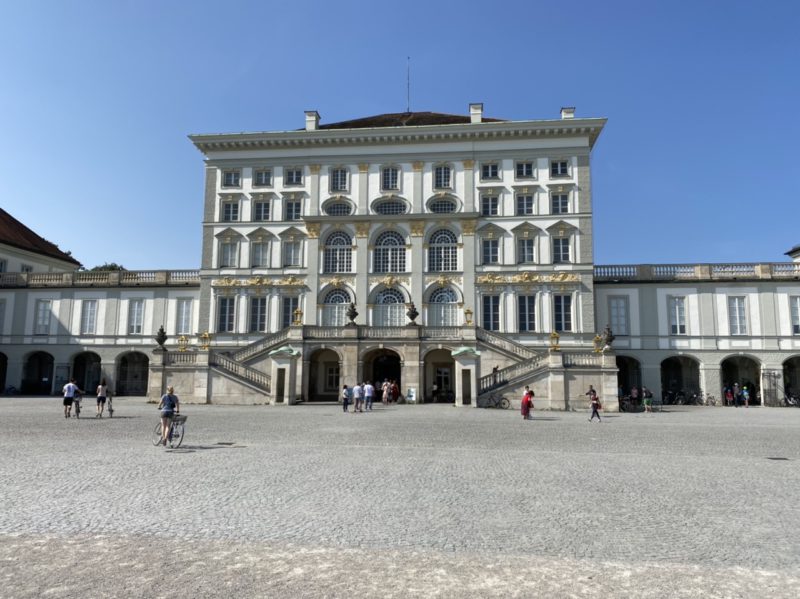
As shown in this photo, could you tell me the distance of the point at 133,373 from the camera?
4641cm

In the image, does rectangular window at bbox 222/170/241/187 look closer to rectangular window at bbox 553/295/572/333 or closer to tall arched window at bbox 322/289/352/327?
tall arched window at bbox 322/289/352/327

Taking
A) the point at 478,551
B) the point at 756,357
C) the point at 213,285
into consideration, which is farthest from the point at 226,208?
the point at 478,551

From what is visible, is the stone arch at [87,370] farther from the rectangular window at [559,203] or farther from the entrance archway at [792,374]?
the entrance archway at [792,374]

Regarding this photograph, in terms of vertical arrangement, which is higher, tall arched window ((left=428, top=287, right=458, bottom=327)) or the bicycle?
tall arched window ((left=428, top=287, right=458, bottom=327))

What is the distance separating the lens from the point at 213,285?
4353cm

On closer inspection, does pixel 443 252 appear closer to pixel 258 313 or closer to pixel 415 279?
pixel 415 279

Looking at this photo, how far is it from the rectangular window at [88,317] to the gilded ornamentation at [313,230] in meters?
18.0

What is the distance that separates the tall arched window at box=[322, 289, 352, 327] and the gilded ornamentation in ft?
13.8

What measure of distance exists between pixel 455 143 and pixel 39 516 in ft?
128

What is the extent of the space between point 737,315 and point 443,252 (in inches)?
804

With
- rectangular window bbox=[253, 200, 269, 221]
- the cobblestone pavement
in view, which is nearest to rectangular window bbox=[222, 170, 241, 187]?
rectangular window bbox=[253, 200, 269, 221]

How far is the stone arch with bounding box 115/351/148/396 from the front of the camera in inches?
1805

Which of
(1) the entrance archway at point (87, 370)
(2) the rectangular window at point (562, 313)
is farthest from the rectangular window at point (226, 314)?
(2) the rectangular window at point (562, 313)

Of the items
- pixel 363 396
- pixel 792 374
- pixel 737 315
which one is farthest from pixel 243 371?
pixel 792 374
